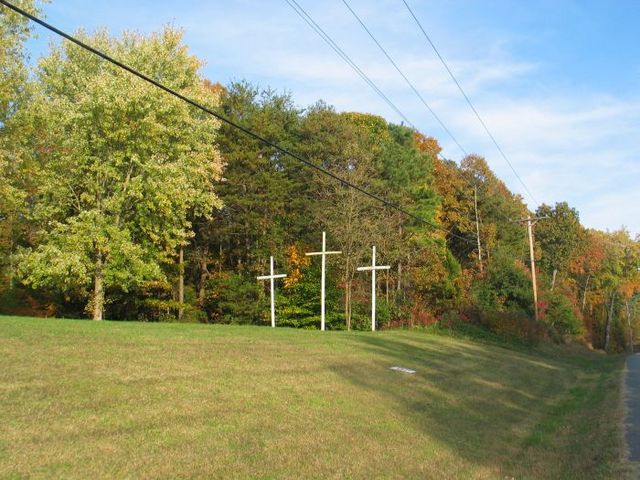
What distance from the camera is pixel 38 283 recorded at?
99.5 feet

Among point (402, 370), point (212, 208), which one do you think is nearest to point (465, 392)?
point (402, 370)

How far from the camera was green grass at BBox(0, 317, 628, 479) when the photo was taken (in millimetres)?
7820

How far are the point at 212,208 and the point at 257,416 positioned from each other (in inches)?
1188

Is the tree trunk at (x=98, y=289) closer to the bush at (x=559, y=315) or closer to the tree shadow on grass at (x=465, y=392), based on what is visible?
the tree shadow on grass at (x=465, y=392)

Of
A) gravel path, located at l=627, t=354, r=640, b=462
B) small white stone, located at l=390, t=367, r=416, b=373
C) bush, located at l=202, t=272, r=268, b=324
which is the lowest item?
gravel path, located at l=627, t=354, r=640, b=462

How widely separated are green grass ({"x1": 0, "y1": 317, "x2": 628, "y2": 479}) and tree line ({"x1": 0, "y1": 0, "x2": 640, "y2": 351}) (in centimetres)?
1101

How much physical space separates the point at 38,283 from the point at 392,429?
24.6 metres

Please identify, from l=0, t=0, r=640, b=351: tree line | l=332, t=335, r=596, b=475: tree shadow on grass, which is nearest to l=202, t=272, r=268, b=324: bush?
l=0, t=0, r=640, b=351: tree line

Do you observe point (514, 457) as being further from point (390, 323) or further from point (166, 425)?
point (390, 323)

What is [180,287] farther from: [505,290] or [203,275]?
[505,290]

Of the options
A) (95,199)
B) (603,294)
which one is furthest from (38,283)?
(603,294)

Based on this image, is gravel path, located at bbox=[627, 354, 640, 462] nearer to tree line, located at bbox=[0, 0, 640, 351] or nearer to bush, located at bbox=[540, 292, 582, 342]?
tree line, located at bbox=[0, 0, 640, 351]

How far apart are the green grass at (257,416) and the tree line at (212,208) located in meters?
11.0

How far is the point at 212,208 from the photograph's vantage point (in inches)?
1558
